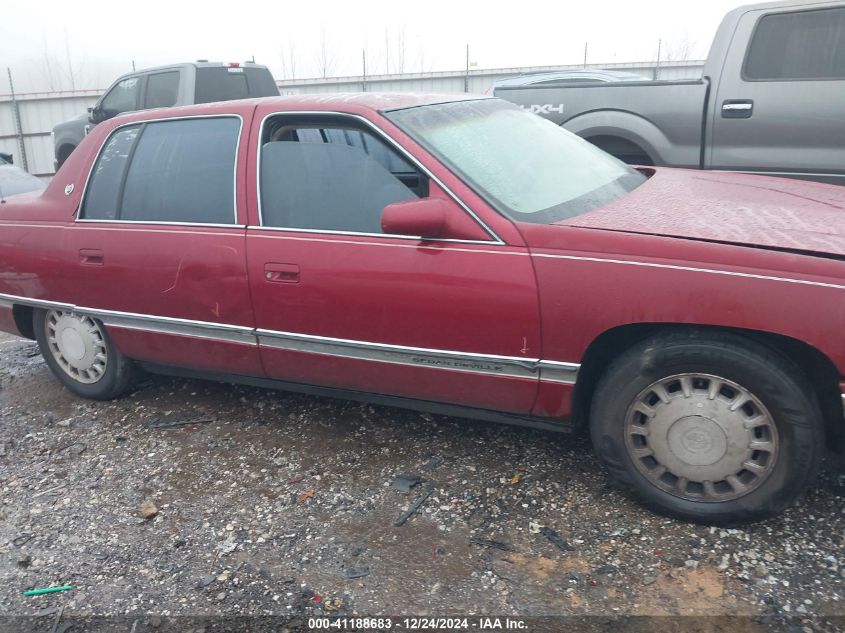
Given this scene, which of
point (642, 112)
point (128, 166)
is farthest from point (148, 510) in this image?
point (642, 112)

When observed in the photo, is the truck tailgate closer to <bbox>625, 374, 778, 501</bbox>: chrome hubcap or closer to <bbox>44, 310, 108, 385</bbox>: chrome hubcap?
<bbox>625, 374, 778, 501</bbox>: chrome hubcap

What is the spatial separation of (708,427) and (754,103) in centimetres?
352

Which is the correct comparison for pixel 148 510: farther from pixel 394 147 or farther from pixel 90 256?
pixel 394 147

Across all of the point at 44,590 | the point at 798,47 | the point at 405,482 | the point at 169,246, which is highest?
the point at 798,47

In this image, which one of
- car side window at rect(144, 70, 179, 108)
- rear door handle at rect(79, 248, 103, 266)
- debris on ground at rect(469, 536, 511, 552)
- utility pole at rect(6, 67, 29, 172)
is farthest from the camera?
utility pole at rect(6, 67, 29, 172)

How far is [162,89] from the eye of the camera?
10250 millimetres

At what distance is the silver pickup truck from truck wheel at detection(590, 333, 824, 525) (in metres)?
3.24

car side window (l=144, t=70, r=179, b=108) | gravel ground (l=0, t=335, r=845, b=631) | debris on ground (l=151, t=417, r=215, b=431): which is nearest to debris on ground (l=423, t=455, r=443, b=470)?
gravel ground (l=0, t=335, r=845, b=631)

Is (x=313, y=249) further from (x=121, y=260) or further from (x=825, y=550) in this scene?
(x=825, y=550)

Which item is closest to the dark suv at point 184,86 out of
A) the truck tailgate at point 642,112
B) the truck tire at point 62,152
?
the truck tire at point 62,152

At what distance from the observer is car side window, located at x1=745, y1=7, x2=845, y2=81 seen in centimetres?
512

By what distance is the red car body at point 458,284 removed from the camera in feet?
8.45

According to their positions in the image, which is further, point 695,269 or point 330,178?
point 330,178

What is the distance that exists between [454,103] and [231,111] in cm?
111
